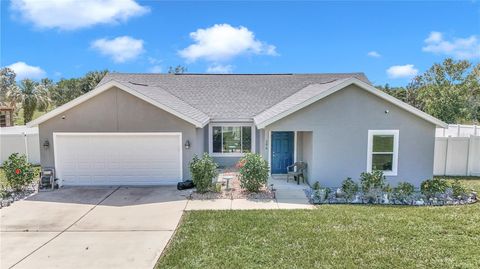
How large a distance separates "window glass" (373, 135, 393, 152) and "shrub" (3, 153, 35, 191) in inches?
548

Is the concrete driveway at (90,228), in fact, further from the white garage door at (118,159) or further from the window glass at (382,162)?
the window glass at (382,162)

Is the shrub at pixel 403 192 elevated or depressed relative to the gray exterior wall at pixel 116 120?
depressed

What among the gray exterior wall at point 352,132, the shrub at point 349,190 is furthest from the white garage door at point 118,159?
the shrub at point 349,190

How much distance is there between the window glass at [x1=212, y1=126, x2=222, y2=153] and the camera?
17.5 m

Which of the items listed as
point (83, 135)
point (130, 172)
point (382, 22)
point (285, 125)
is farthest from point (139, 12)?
point (382, 22)

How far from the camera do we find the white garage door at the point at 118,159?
43.9 ft

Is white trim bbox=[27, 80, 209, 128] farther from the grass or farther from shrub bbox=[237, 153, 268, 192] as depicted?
the grass

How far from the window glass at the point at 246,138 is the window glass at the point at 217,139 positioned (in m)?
1.28

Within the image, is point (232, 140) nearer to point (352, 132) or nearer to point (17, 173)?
point (352, 132)

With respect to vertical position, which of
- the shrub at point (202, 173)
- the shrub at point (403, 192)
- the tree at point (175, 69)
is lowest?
the shrub at point (403, 192)

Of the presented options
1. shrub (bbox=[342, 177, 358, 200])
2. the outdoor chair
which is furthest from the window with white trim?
shrub (bbox=[342, 177, 358, 200])

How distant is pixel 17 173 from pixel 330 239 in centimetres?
1189

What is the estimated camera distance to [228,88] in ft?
66.1

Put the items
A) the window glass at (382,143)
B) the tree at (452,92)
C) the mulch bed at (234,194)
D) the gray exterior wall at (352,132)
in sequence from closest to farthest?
the mulch bed at (234,194)
the gray exterior wall at (352,132)
the window glass at (382,143)
the tree at (452,92)
